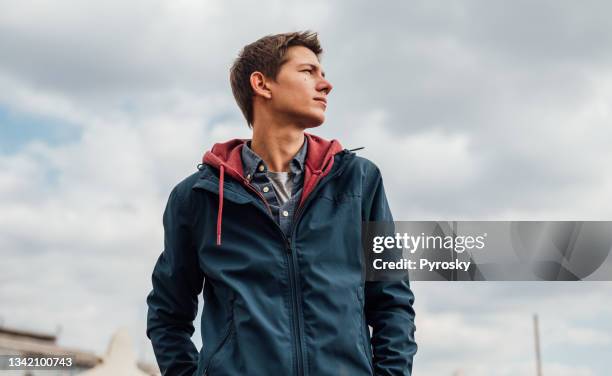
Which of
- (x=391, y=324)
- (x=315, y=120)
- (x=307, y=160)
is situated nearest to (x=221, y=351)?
(x=391, y=324)

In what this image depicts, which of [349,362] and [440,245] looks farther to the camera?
[440,245]

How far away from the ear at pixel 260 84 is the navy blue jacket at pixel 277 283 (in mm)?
248

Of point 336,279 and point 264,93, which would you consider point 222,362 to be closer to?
point 336,279

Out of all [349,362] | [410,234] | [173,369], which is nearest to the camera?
[349,362]

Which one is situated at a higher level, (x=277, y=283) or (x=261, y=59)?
(x=261, y=59)

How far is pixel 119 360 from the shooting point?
1469cm

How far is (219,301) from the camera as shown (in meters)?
2.86

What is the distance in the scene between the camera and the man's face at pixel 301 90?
3.06m

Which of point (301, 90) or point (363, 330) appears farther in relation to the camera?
point (301, 90)

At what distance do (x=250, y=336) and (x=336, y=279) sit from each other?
1.21 feet

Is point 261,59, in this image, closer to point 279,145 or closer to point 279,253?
point 279,145

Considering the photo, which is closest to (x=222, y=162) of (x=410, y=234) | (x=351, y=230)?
(x=351, y=230)

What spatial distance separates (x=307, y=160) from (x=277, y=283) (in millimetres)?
573

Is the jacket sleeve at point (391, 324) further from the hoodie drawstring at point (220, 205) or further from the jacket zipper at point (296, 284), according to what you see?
the hoodie drawstring at point (220, 205)
